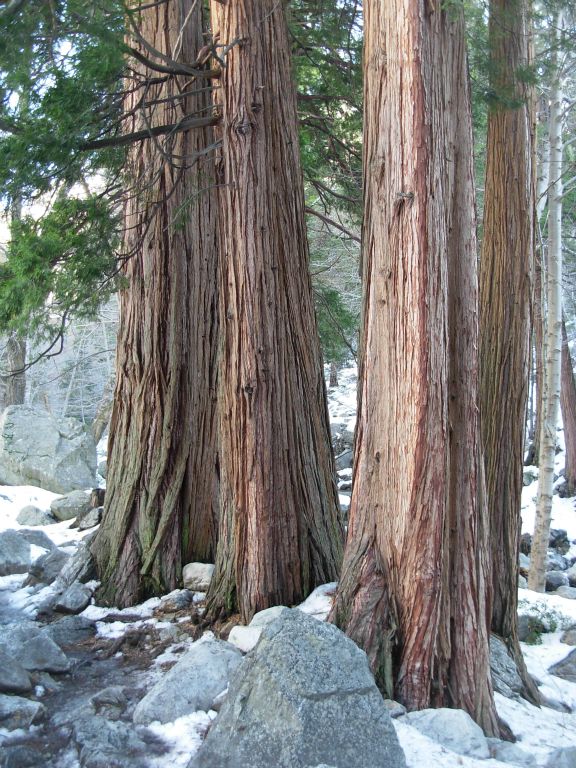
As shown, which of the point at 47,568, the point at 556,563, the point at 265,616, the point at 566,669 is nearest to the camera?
the point at 265,616

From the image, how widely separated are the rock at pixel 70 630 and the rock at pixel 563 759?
331 cm

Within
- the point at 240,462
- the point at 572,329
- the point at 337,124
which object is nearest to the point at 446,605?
the point at 240,462

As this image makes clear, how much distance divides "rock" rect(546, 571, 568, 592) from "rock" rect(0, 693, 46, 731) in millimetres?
8194

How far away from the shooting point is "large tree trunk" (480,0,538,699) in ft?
17.5

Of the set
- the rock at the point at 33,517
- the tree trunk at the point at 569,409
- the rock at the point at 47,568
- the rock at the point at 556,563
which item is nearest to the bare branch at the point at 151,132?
the rock at the point at 47,568

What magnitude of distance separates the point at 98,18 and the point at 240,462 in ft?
10.8

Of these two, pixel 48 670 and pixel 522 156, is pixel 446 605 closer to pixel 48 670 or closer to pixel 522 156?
pixel 48 670

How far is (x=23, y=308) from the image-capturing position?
5602 millimetres

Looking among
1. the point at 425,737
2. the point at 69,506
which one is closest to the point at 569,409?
the point at 69,506

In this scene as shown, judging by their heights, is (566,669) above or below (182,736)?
below

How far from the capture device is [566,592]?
9609mm

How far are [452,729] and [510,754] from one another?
289 mm

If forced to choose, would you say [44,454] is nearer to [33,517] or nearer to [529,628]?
[33,517]

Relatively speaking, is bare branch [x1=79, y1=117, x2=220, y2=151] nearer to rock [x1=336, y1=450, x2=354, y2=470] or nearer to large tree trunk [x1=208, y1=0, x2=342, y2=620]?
large tree trunk [x1=208, y1=0, x2=342, y2=620]
